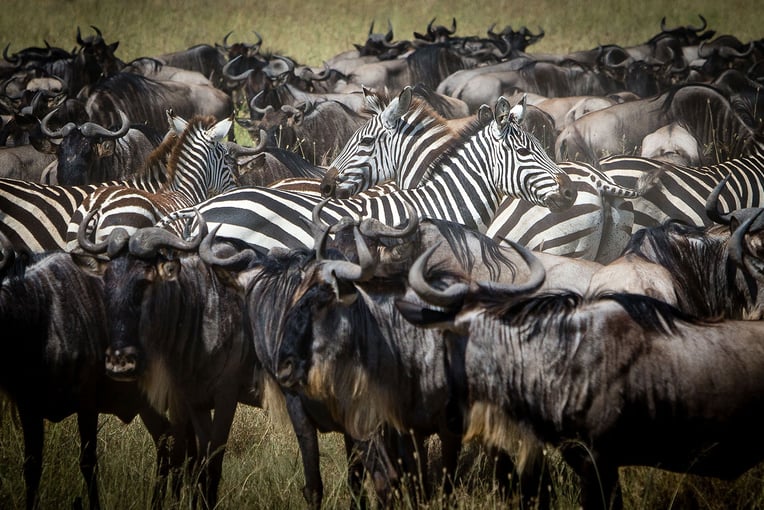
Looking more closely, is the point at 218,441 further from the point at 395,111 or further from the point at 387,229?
the point at 395,111

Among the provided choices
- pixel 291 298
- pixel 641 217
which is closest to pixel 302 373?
pixel 291 298

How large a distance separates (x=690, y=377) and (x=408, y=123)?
11.3 feet

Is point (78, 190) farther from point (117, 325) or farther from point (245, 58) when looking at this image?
point (245, 58)

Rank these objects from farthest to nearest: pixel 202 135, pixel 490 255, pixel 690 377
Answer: pixel 202 135 → pixel 490 255 → pixel 690 377

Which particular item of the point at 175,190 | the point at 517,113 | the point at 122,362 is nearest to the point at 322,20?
the point at 175,190

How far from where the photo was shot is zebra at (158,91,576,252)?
5586 millimetres

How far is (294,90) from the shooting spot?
14.0m

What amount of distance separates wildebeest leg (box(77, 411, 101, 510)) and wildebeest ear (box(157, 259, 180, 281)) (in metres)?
0.72

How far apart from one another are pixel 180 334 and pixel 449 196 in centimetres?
231

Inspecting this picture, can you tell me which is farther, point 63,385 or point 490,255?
point 490,255

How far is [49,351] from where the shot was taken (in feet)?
13.4

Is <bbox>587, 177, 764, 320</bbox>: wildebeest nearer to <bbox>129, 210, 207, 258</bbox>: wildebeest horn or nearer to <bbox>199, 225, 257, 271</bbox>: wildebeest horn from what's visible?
<bbox>199, 225, 257, 271</bbox>: wildebeest horn

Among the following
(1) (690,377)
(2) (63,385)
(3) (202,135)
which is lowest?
(2) (63,385)


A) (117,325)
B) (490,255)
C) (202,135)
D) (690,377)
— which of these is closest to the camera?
(690,377)
